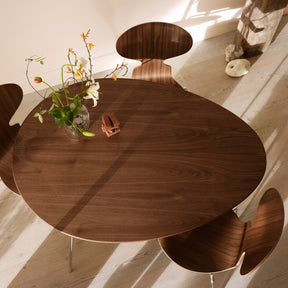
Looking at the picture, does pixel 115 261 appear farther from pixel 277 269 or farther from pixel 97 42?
pixel 97 42

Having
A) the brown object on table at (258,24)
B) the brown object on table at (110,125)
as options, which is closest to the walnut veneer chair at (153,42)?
the brown object on table at (110,125)

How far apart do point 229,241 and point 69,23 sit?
2.03 meters

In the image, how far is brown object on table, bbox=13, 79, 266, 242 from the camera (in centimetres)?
130

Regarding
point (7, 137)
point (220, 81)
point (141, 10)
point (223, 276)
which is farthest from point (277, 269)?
point (141, 10)

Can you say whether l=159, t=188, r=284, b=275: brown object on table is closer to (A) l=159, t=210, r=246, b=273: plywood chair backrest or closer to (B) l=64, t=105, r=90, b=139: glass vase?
(A) l=159, t=210, r=246, b=273: plywood chair backrest

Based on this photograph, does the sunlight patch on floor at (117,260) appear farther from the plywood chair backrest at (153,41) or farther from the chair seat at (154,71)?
the plywood chair backrest at (153,41)

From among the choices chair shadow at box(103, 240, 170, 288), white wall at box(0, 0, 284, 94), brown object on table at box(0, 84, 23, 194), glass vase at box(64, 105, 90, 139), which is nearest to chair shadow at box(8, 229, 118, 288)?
chair shadow at box(103, 240, 170, 288)

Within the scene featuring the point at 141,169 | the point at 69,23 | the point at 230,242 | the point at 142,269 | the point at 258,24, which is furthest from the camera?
the point at 258,24

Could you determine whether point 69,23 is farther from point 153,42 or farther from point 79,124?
point 79,124

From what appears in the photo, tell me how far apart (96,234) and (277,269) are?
1.30 m

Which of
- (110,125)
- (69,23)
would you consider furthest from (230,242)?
(69,23)

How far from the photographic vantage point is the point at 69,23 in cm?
238

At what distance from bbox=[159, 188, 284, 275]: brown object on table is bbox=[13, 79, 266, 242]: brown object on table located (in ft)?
0.46

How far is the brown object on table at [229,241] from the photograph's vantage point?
4.12 feet
